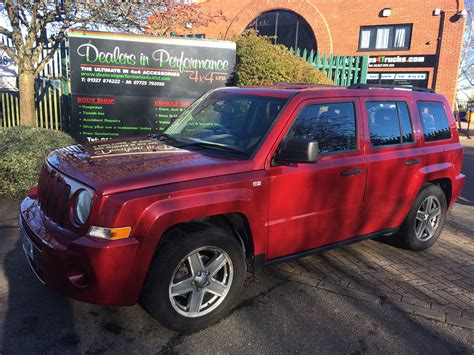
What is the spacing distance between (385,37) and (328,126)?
20.0 meters

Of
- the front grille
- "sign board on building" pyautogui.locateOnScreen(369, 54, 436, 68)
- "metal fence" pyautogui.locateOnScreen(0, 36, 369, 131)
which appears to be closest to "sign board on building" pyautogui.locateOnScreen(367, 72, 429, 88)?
"sign board on building" pyautogui.locateOnScreen(369, 54, 436, 68)

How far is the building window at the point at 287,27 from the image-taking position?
23453 millimetres

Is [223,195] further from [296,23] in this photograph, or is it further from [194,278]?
[296,23]

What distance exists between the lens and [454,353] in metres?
3.00

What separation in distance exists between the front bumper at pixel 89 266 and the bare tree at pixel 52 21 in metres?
6.21

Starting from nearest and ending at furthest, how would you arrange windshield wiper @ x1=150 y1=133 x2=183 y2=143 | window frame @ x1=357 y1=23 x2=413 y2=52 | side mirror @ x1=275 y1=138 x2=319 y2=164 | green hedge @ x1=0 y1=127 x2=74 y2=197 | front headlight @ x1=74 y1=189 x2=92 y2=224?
front headlight @ x1=74 y1=189 x2=92 y2=224, side mirror @ x1=275 y1=138 x2=319 y2=164, windshield wiper @ x1=150 y1=133 x2=183 y2=143, green hedge @ x1=0 y1=127 x2=74 y2=197, window frame @ x1=357 y1=23 x2=413 y2=52

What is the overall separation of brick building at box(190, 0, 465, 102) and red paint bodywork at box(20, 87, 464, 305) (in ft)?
56.2

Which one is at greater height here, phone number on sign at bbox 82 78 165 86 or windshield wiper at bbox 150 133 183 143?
phone number on sign at bbox 82 78 165 86

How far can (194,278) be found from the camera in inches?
120

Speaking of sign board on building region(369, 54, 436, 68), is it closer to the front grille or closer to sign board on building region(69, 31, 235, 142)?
sign board on building region(69, 31, 235, 142)

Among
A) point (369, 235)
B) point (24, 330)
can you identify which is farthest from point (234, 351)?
point (369, 235)

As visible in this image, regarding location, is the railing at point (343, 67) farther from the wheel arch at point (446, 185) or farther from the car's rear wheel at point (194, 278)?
the car's rear wheel at point (194, 278)

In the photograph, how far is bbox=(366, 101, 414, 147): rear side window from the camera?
412 centimetres

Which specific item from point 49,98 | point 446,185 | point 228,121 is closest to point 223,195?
point 228,121
